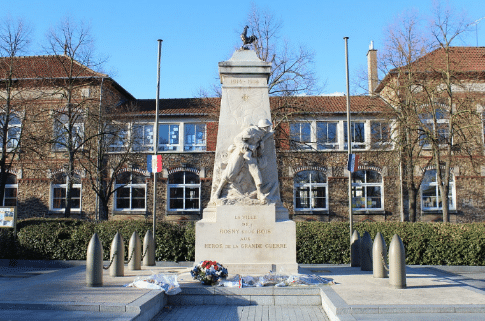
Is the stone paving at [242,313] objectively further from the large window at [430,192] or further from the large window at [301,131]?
the large window at [430,192]

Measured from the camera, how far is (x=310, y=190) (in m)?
30.4

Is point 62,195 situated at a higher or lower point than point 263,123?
lower

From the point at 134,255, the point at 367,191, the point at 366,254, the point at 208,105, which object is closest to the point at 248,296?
the point at 134,255

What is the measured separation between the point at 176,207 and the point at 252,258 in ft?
70.4

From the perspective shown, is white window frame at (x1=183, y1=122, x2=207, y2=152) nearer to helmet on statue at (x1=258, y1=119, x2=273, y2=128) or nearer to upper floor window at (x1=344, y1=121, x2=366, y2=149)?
upper floor window at (x1=344, y1=121, x2=366, y2=149)

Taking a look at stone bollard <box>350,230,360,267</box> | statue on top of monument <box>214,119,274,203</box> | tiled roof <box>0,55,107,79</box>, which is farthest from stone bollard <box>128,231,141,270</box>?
tiled roof <box>0,55,107,79</box>

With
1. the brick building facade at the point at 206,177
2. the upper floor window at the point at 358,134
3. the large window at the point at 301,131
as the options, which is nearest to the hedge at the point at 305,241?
the large window at the point at 301,131

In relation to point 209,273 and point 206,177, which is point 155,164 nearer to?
point 209,273

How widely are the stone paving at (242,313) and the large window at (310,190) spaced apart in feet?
74.2

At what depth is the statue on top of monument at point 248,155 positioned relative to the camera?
10250 millimetres

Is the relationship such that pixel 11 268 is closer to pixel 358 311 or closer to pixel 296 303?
pixel 296 303

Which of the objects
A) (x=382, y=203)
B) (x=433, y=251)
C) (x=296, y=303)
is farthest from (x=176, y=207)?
(x=296, y=303)

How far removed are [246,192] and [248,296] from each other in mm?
2756

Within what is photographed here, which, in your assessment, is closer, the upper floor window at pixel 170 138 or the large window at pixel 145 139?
the large window at pixel 145 139
